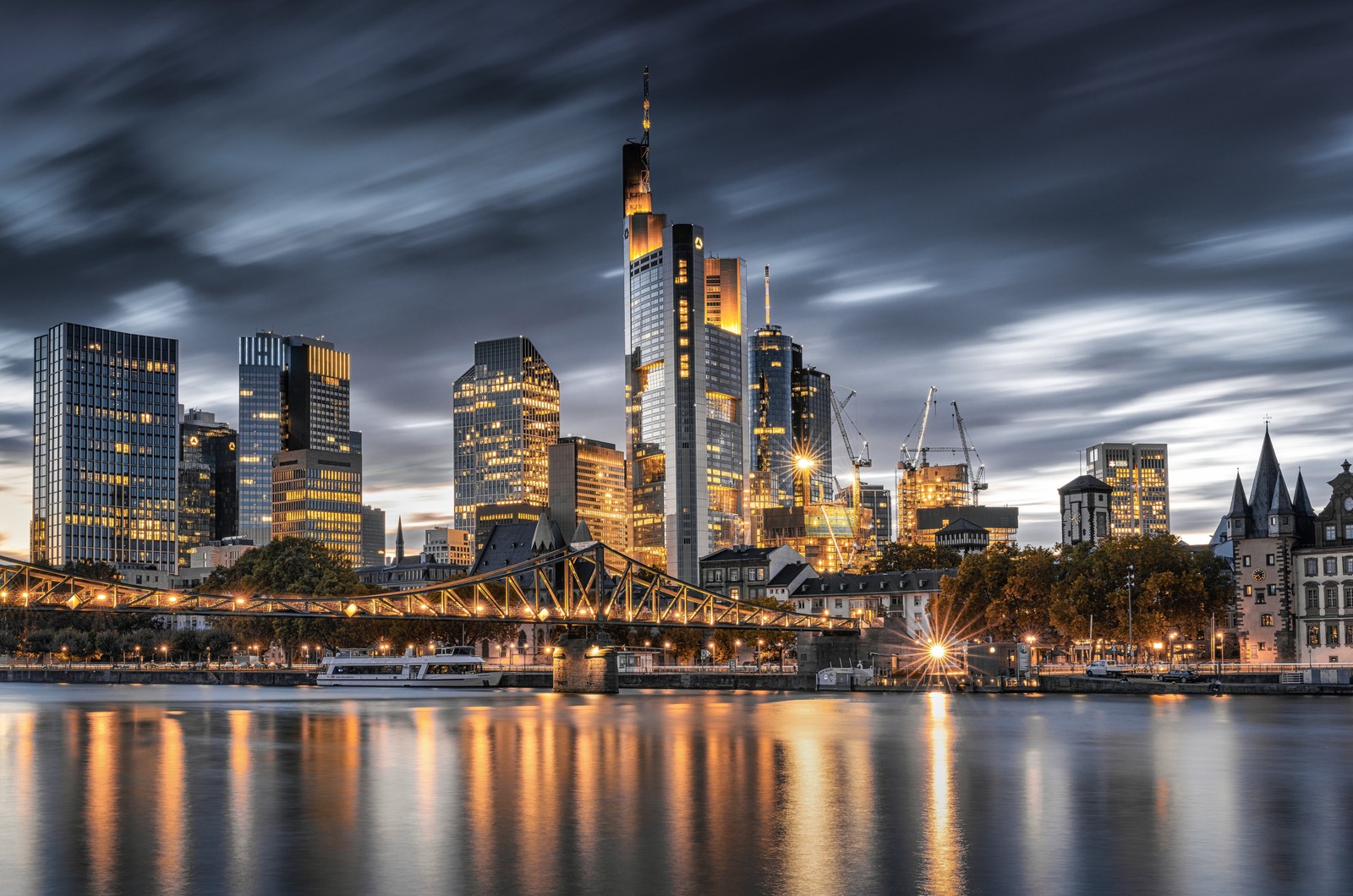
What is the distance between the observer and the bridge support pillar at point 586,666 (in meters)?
126

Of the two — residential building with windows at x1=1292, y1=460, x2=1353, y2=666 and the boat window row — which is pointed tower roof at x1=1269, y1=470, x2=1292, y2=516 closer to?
residential building with windows at x1=1292, y1=460, x2=1353, y2=666

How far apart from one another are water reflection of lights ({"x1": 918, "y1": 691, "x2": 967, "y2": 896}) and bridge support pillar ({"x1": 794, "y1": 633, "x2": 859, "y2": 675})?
67585 millimetres

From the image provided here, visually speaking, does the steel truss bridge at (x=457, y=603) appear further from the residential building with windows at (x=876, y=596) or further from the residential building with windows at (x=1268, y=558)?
the residential building with windows at (x=1268, y=558)

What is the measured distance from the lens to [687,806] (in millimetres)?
44031

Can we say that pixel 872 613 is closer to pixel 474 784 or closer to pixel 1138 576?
pixel 1138 576

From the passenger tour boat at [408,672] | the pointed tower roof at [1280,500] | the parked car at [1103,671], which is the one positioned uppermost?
the pointed tower roof at [1280,500]

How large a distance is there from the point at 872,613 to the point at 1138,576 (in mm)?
44339

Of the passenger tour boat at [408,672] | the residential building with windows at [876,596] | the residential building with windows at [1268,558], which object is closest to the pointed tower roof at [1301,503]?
the residential building with windows at [1268,558]

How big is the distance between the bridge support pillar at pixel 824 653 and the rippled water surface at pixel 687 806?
4718cm

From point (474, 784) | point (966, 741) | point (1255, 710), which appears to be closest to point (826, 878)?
point (474, 784)

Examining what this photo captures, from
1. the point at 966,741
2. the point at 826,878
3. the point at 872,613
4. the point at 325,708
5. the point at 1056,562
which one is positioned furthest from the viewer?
the point at 872,613

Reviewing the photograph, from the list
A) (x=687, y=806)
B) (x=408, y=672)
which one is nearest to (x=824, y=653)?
(x=408, y=672)

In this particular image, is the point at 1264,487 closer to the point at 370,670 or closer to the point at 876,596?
the point at 876,596

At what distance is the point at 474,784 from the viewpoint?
163 ft
